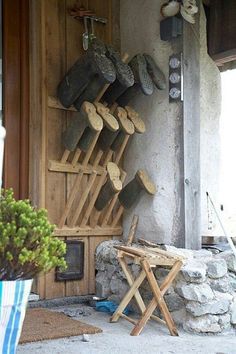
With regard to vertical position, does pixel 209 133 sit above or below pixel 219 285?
above

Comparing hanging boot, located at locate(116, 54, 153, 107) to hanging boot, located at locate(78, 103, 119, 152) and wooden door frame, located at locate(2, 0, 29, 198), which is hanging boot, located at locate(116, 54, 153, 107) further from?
wooden door frame, located at locate(2, 0, 29, 198)

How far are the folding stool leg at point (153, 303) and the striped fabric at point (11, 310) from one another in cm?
123

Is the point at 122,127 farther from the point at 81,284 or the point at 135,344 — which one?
the point at 135,344

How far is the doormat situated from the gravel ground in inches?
1.6

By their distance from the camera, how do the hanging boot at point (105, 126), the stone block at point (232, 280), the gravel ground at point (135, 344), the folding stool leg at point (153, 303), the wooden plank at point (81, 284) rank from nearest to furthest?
the gravel ground at point (135, 344) < the folding stool leg at point (153, 303) < the stone block at point (232, 280) < the hanging boot at point (105, 126) < the wooden plank at point (81, 284)

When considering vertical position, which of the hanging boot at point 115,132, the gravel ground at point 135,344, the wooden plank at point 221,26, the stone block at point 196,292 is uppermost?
the wooden plank at point 221,26

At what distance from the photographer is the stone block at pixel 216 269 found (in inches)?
127

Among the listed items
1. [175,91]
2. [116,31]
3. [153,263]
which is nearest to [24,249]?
[153,263]

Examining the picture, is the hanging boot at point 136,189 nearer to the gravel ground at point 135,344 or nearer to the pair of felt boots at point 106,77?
the pair of felt boots at point 106,77

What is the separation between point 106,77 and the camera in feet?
11.4

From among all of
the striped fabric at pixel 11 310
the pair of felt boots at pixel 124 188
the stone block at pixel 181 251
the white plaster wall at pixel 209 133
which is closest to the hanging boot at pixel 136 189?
the pair of felt boots at pixel 124 188

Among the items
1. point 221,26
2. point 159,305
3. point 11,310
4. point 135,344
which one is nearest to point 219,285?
point 159,305

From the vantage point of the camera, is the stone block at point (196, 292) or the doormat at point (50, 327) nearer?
the doormat at point (50, 327)

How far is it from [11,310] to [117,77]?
7.05 ft
